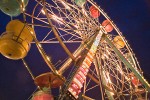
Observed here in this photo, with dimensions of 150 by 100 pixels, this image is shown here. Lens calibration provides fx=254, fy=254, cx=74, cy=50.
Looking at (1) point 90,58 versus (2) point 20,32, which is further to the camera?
(1) point 90,58

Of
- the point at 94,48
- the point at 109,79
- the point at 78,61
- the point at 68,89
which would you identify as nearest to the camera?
the point at 68,89

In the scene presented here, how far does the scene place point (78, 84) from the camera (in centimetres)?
666

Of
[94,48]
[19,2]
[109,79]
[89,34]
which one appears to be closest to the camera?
[19,2]

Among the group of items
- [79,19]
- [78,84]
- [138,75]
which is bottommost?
[138,75]

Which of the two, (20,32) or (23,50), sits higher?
(20,32)

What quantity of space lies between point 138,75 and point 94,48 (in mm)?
1787

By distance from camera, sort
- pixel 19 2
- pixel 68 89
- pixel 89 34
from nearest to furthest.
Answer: pixel 68 89
pixel 19 2
pixel 89 34

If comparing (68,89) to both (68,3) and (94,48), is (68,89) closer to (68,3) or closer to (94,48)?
(94,48)

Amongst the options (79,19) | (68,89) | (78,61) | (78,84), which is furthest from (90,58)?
(79,19)

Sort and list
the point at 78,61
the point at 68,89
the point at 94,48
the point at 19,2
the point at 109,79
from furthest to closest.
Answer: the point at 109,79, the point at 94,48, the point at 78,61, the point at 19,2, the point at 68,89

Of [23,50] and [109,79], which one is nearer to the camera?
[23,50]

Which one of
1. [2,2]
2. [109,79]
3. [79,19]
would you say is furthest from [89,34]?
[2,2]

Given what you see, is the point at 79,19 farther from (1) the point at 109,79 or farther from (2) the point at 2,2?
(2) the point at 2,2

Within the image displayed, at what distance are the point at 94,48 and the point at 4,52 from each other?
314 cm
